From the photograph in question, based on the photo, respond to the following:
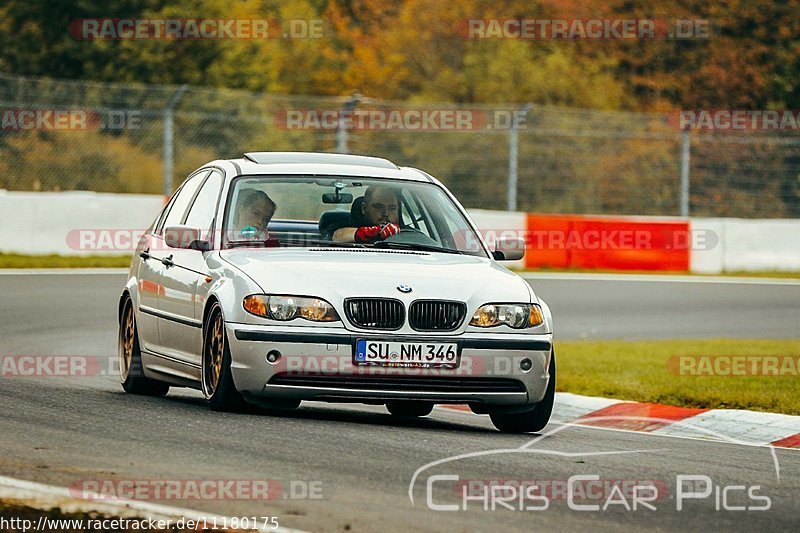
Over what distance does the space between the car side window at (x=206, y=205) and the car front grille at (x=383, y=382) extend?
142 cm

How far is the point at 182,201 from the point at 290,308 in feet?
7.83

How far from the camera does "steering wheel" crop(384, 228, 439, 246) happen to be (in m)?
9.70

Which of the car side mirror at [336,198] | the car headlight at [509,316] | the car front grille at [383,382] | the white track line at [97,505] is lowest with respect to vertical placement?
the white track line at [97,505]

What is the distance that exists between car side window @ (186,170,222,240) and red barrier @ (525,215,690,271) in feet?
52.1

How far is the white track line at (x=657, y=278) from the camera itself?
80.0 ft

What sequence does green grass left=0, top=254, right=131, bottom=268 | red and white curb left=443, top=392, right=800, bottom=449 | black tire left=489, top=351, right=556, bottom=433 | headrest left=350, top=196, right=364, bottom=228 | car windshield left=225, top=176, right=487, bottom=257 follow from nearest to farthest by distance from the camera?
1. black tire left=489, top=351, right=556, bottom=433
2. car windshield left=225, top=176, right=487, bottom=257
3. headrest left=350, top=196, right=364, bottom=228
4. red and white curb left=443, top=392, right=800, bottom=449
5. green grass left=0, top=254, right=131, bottom=268

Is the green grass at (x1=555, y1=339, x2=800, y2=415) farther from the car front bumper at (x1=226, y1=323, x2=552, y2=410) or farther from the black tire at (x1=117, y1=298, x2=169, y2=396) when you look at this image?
the black tire at (x1=117, y1=298, x2=169, y2=396)

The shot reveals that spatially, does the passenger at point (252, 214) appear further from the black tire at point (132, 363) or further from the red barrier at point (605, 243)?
the red barrier at point (605, 243)

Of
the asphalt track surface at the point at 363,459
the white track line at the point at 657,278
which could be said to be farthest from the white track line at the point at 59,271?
the asphalt track surface at the point at 363,459

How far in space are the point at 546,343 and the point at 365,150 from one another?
2011 cm

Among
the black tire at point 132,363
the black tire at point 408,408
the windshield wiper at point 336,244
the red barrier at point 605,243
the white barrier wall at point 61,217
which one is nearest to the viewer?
the windshield wiper at point 336,244

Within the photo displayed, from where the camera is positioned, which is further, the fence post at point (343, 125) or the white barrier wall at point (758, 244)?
the white barrier wall at point (758, 244)

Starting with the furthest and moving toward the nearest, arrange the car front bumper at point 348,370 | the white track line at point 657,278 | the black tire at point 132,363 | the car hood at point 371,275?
the white track line at point 657,278, the black tire at point 132,363, the car hood at point 371,275, the car front bumper at point 348,370

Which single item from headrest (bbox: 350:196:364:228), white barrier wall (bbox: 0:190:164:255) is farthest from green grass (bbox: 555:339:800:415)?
white barrier wall (bbox: 0:190:164:255)
